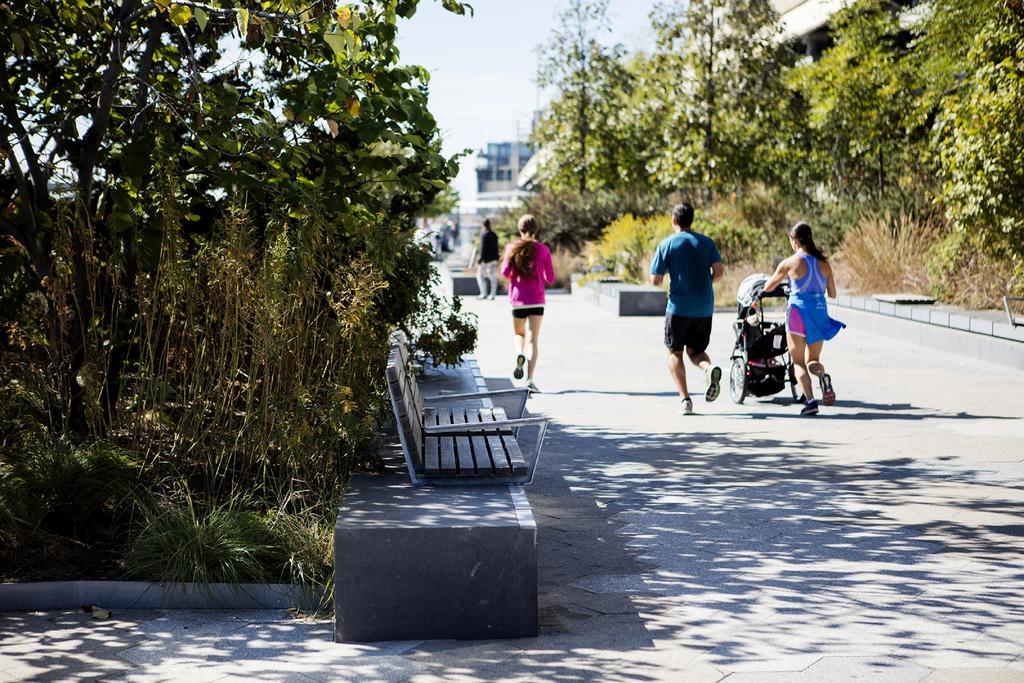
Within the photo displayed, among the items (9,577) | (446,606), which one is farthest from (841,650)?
(9,577)

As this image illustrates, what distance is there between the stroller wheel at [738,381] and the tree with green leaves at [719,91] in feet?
63.4

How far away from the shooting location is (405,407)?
596cm

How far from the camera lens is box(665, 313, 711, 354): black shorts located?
11.4m

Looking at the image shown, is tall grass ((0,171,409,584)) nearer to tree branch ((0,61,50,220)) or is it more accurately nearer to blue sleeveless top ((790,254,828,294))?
tree branch ((0,61,50,220))

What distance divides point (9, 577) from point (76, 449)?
104 cm

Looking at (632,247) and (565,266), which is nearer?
(632,247)

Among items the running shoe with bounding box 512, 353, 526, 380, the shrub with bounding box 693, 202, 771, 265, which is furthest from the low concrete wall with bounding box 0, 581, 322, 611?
the shrub with bounding box 693, 202, 771, 265

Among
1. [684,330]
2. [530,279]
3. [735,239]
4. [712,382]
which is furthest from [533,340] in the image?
[735,239]

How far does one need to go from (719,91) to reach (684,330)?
2037 cm

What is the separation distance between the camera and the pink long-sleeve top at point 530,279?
13.2 m

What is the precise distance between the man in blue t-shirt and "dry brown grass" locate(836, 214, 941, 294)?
979cm

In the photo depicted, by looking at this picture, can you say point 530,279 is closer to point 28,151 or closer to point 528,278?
point 528,278

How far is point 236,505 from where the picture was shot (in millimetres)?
6402

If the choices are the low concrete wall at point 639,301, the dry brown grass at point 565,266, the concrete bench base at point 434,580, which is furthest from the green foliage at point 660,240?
the concrete bench base at point 434,580
